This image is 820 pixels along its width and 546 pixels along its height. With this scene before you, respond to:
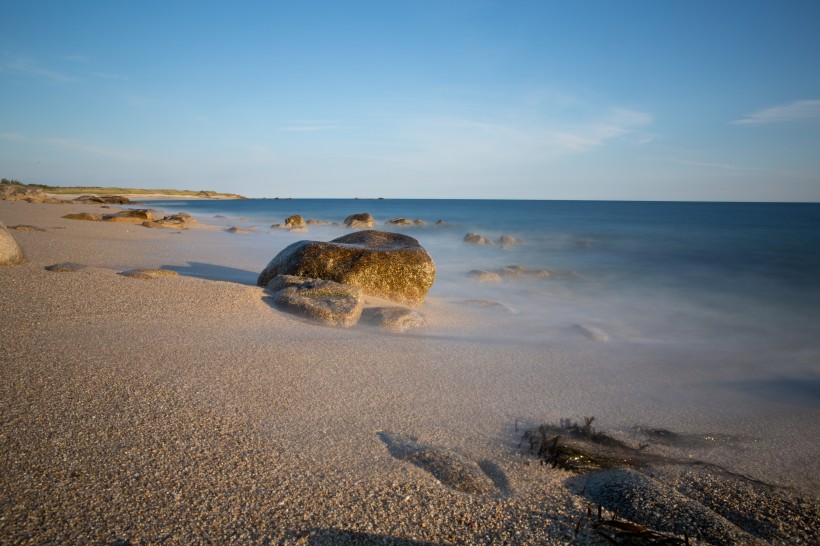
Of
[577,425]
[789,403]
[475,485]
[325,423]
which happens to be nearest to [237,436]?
[325,423]

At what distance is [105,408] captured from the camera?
270cm

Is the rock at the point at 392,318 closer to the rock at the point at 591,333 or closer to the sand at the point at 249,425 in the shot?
the sand at the point at 249,425

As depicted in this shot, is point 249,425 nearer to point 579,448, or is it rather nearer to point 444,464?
point 444,464

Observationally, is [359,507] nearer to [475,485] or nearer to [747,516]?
[475,485]

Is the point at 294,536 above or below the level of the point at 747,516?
above

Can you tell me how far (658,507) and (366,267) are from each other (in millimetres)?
4893

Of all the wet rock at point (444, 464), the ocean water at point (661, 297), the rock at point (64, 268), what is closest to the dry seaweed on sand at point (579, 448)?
the wet rock at point (444, 464)

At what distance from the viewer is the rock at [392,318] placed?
5316 millimetres

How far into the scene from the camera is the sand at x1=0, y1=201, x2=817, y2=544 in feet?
6.31

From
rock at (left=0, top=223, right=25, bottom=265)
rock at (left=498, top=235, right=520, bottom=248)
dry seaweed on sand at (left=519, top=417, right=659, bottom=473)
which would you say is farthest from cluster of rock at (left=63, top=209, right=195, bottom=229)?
dry seaweed on sand at (left=519, top=417, right=659, bottom=473)

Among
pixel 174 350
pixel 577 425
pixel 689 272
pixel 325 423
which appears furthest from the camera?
pixel 689 272

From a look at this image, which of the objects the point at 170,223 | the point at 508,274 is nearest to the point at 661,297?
the point at 508,274

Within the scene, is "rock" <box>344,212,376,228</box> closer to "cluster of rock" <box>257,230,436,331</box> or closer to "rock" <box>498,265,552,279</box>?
"rock" <box>498,265,552,279</box>

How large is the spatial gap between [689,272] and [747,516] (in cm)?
1198
